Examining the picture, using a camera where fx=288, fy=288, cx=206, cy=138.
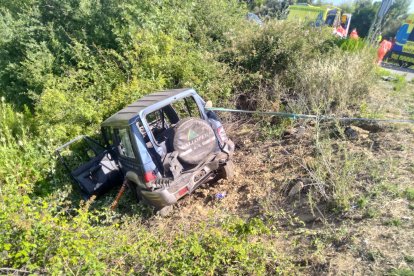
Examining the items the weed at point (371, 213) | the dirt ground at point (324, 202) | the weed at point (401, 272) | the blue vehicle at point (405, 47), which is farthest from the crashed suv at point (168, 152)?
the blue vehicle at point (405, 47)

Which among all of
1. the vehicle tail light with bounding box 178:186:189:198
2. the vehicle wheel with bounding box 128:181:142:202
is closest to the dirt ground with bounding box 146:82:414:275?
the vehicle tail light with bounding box 178:186:189:198

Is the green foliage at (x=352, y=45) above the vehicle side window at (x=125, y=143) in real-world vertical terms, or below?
above

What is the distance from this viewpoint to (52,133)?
21.2ft

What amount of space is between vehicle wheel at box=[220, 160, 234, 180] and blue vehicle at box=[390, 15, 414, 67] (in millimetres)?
14458

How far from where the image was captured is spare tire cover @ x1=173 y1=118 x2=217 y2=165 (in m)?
4.31

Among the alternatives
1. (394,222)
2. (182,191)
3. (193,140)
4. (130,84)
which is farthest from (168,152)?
(130,84)

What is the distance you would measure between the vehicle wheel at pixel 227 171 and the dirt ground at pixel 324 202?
0.36 feet

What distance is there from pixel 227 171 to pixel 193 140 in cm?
97

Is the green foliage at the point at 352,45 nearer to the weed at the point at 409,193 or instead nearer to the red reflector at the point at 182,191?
the weed at the point at 409,193

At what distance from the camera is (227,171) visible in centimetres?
500

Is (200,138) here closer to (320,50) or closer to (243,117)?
(243,117)

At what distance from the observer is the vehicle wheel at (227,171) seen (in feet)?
16.3

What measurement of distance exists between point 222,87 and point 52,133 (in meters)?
4.20

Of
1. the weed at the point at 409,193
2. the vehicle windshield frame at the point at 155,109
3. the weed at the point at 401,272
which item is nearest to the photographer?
the weed at the point at 401,272
